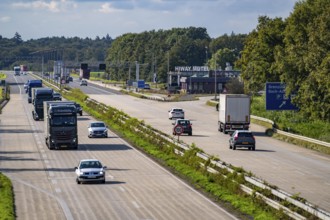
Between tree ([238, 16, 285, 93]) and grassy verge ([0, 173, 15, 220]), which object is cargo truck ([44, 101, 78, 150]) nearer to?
grassy verge ([0, 173, 15, 220])

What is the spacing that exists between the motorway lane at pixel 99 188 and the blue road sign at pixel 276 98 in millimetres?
18860

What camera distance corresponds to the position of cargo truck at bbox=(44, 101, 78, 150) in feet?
211

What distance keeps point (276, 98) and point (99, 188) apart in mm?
43483

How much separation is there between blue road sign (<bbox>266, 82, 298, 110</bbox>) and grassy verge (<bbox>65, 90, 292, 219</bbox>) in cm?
1278

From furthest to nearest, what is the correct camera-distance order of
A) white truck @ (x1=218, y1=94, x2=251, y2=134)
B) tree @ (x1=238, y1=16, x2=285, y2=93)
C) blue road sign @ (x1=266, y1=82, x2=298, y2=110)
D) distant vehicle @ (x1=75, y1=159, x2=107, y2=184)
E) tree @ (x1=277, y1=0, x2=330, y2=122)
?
tree @ (x1=238, y1=16, x2=285, y2=93), blue road sign @ (x1=266, y1=82, x2=298, y2=110), tree @ (x1=277, y1=0, x2=330, y2=122), white truck @ (x1=218, y1=94, x2=251, y2=134), distant vehicle @ (x1=75, y1=159, x2=107, y2=184)

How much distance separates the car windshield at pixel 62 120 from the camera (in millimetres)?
64438

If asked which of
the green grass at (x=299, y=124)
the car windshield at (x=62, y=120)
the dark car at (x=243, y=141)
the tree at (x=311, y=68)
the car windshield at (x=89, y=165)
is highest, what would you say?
the tree at (x=311, y=68)

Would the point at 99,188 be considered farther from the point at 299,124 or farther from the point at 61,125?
the point at 299,124

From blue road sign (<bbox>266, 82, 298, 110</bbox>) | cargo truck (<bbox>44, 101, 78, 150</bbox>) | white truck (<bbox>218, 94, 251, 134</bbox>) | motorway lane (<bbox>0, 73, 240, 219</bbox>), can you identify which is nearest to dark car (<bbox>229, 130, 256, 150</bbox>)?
motorway lane (<bbox>0, 73, 240, 219</bbox>)

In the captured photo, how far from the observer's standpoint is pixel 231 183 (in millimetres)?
42312

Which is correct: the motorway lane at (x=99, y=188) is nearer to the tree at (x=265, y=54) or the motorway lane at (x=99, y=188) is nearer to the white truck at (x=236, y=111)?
the white truck at (x=236, y=111)

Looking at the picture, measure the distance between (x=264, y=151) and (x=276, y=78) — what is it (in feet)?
186


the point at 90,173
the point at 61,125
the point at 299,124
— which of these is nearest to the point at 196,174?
the point at 90,173

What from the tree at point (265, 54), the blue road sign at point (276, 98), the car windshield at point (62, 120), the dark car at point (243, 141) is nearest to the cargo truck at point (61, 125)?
the car windshield at point (62, 120)
